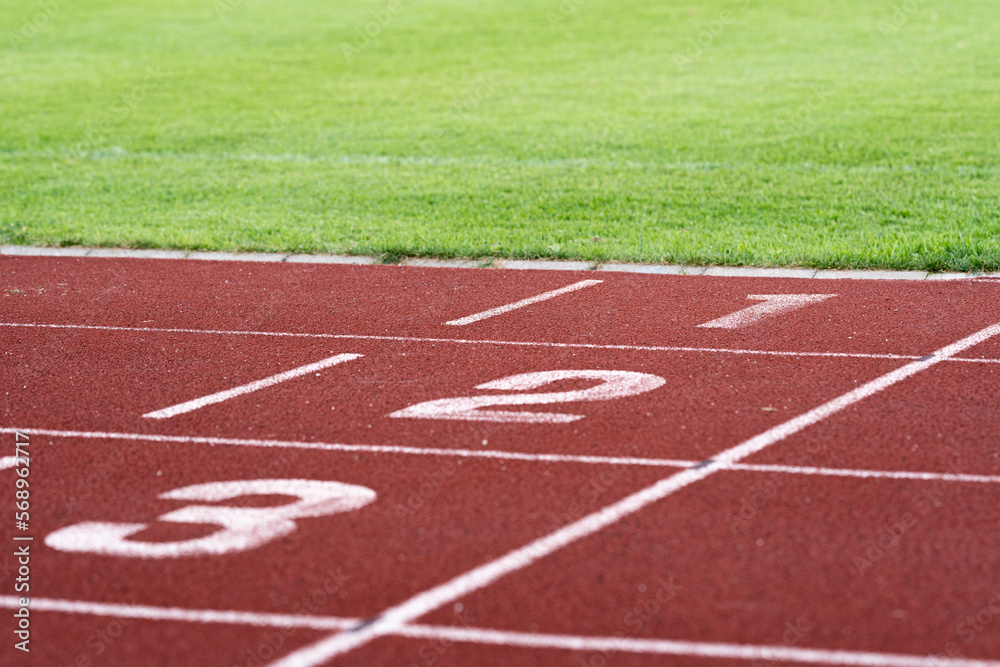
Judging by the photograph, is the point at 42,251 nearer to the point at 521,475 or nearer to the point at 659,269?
the point at 659,269

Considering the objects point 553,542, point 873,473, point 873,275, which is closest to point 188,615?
point 553,542

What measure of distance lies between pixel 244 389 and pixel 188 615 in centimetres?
261

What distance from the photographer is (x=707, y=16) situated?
27.8 metres

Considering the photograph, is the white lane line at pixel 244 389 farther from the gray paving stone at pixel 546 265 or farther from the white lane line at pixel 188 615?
the gray paving stone at pixel 546 265

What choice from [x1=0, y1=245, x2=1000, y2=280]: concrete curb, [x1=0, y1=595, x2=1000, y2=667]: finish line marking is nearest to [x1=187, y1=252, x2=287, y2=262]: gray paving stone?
[x1=0, y1=245, x2=1000, y2=280]: concrete curb

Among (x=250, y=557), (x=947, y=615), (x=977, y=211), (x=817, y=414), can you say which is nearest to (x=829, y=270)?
(x=977, y=211)

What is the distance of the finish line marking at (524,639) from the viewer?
3.96 m

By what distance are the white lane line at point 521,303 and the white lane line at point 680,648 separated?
13.1 ft

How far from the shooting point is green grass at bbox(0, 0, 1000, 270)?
35.4 ft

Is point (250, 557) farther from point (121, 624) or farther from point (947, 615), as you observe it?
point (947, 615)

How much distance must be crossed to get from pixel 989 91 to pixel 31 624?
16.7 m

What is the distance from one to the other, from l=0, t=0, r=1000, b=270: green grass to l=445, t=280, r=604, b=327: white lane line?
847 mm

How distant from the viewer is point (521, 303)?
28.0 ft

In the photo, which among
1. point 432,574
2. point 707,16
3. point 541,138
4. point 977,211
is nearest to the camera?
point 432,574
